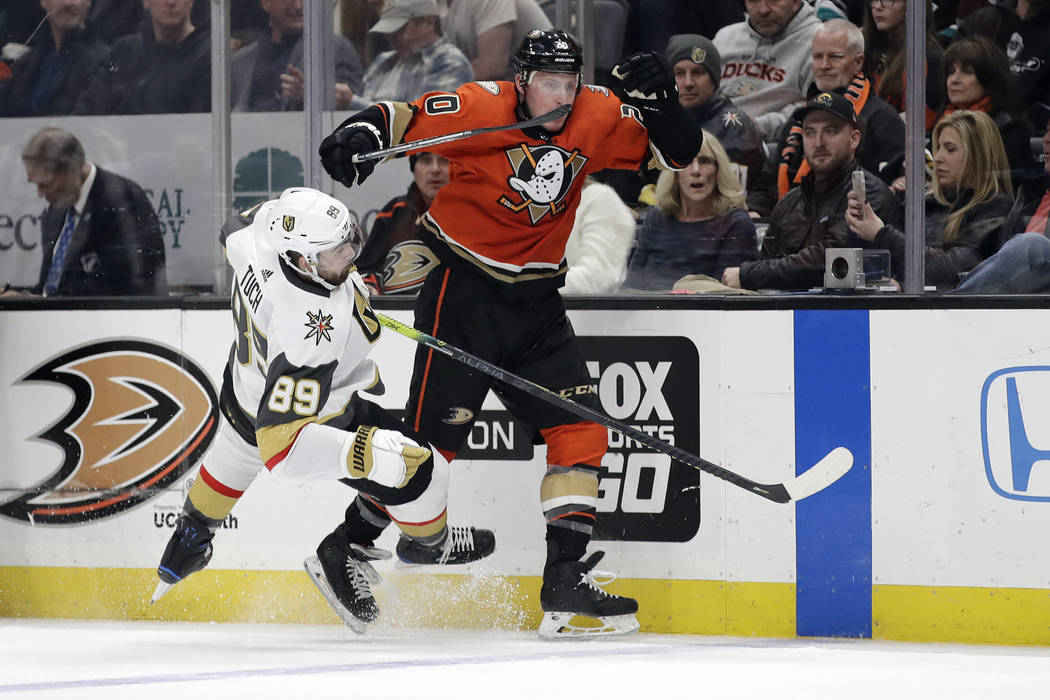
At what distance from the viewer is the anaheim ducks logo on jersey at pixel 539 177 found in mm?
3363

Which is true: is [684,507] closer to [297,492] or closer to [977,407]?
[977,407]

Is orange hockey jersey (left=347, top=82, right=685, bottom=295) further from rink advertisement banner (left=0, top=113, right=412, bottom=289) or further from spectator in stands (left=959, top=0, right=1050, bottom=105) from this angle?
spectator in stands (left=959, top=0, right=1050, bottom=105)

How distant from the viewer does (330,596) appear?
349 centimetres

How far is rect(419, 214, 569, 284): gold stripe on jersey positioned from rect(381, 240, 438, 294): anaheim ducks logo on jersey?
27 cm

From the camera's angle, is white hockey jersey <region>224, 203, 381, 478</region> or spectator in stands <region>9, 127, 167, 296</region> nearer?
white hockey jersey <region>224, 203, 381, 478</region>

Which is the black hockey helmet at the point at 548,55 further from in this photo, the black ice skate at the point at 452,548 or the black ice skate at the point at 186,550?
the black ice skate at the point at 186,550

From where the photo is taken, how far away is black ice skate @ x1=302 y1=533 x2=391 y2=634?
3.46 metres

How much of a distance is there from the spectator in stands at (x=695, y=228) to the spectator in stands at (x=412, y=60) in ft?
2.13

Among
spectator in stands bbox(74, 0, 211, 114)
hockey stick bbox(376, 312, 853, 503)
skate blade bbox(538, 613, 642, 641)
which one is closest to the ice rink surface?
skate blade bbox(538, 613, 642, 641)

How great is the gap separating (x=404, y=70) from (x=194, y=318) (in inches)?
35.0

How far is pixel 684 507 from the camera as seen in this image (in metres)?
3.53

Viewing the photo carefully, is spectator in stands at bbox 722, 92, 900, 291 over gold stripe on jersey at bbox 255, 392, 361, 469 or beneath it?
over

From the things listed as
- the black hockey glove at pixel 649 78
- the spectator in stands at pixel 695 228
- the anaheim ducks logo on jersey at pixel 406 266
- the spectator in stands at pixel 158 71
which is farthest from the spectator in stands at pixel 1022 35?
the spectator in stands at pixel 158 71

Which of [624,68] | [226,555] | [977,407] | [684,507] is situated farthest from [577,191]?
[226,555]
